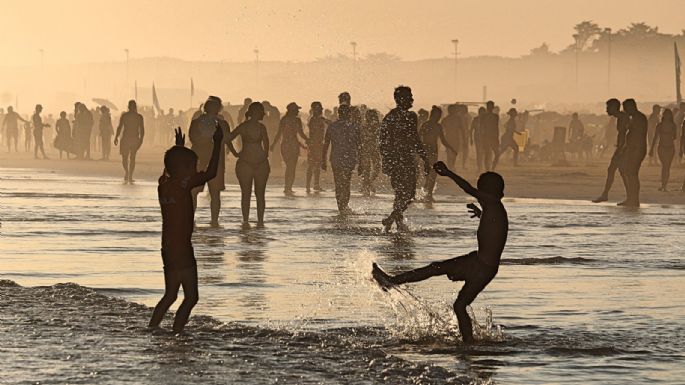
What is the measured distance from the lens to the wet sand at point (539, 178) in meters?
32.7

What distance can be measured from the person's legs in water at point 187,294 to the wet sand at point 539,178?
66.4 feet

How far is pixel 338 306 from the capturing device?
41.6 ft

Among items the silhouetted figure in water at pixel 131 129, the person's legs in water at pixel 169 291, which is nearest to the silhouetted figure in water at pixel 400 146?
the person's legs in water at pixel 169 291

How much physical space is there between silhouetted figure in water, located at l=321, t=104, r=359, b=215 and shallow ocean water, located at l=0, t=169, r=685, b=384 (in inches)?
52.5

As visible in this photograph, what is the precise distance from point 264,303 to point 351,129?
38.7 ft

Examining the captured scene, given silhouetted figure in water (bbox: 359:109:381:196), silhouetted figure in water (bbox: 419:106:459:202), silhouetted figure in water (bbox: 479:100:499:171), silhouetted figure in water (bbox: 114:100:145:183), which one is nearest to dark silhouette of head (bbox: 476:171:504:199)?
silhouetted figure in water (bbox: 419:106:459:202)

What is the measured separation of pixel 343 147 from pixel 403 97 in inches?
187

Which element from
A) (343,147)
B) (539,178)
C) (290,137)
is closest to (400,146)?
(343,147)

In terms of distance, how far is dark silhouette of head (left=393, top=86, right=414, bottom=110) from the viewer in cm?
1944

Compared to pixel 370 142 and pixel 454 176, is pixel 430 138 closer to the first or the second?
pixel 370 142

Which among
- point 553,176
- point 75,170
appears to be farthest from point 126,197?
point 75,170

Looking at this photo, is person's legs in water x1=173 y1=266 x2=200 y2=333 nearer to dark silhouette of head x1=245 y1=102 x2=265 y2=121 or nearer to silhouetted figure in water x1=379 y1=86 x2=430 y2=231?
silhouetted figure in water x1=379 y1=86 x2=430 y2=231

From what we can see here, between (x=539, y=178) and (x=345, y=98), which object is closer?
(x=345, y=98)

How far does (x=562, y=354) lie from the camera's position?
10195 mm
